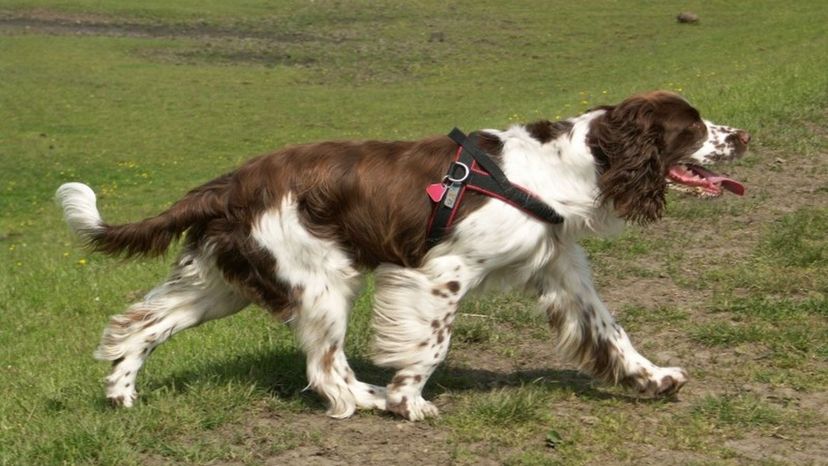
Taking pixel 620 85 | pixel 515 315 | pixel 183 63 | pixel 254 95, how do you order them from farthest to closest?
pixel 183 63
pixel 254 95
pixel 620 85
pixel 515 315

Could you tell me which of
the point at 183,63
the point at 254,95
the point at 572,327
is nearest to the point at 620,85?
the point at 254,95

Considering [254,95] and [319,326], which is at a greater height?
[319,326]

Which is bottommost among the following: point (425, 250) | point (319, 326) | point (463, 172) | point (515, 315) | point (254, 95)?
point (254, 95)

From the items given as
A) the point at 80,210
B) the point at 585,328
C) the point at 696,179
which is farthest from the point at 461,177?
the point at 80,210

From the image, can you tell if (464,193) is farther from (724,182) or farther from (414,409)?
(724,182)

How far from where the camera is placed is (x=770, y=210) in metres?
8.57

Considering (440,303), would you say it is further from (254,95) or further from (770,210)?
(254,95)

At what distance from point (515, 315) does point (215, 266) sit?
2060mm

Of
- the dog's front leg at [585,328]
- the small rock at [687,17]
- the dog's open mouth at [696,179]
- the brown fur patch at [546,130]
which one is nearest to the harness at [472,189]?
the brown fur patch at [546,130]

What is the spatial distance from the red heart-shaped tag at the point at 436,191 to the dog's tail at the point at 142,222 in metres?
0.95

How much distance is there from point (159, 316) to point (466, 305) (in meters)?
2.08

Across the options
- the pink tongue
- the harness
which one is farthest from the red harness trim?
the pink tongue

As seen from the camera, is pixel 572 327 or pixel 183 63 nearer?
pixel 572 327

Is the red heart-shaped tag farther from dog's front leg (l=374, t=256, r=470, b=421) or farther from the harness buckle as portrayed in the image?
dog's front leg (l=374, t=256, r=470, b=421)
